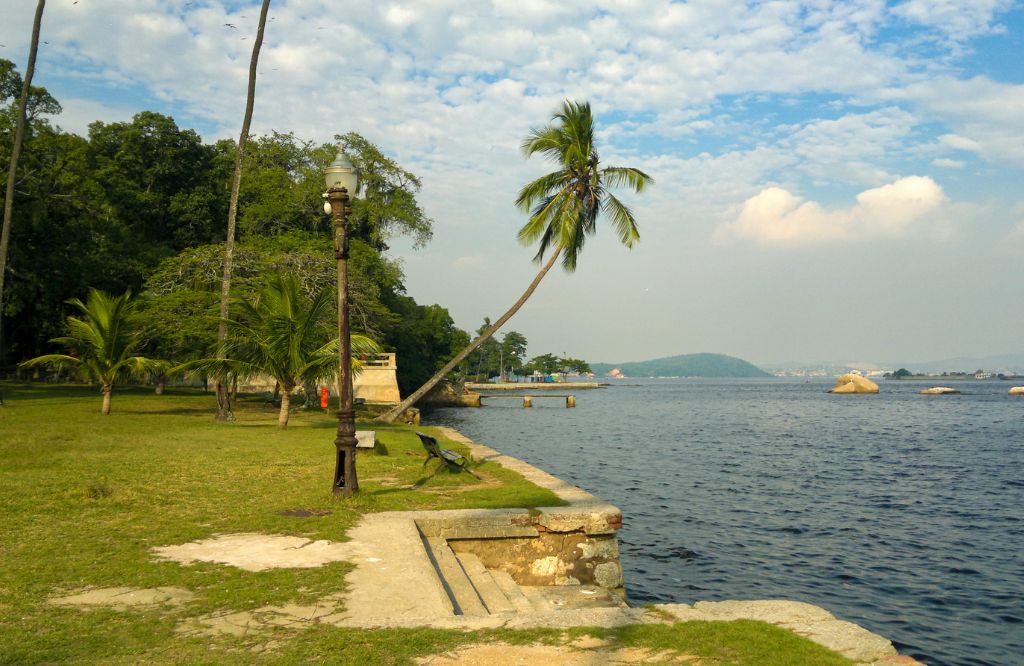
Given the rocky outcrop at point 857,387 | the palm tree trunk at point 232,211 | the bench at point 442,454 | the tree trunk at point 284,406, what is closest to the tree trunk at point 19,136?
the palm tree trunk at point 232,211

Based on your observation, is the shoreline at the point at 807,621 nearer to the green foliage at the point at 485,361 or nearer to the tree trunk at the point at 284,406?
the tree trunk at the point at 284,406

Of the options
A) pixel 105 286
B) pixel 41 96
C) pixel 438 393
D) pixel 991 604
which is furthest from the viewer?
pixel 438 393

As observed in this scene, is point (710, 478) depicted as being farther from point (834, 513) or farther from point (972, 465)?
point (972, 465)

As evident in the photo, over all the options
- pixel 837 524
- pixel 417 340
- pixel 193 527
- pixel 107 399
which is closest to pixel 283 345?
pixel 107 399

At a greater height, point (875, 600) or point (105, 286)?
point (105, 286)

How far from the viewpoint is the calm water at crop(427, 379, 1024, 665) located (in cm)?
1016

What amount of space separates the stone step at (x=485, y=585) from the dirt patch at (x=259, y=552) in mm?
1321

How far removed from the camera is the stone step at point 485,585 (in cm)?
666

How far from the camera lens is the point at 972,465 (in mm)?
26156

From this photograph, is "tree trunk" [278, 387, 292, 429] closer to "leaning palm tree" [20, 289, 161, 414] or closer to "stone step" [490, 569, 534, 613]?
"leaning palm tree" [20, 289, 161, 414]

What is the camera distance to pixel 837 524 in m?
15.7

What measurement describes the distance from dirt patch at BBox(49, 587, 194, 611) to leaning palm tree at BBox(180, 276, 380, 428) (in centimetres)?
1307

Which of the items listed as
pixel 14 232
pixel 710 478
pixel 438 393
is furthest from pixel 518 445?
pixel 438 393

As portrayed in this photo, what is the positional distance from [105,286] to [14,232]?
8604 mm
